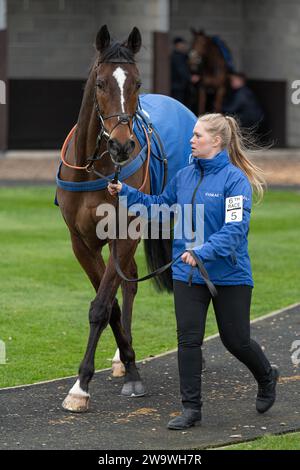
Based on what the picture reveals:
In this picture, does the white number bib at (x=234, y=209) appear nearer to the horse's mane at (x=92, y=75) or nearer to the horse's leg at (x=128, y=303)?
the horse's mane at (x=92, y=75)

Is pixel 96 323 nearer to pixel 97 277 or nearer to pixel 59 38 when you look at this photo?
pixel 97 277

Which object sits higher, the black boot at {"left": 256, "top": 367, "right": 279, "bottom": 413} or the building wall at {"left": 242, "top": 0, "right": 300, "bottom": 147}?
the black boot at {"left": 256, "top": 367, "right": 279, "bottom": 413}

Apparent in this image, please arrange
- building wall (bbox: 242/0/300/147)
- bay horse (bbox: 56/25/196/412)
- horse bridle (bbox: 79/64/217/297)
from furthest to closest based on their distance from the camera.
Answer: building wall (bbox: 242/0/300/147)
bay horse (bbox: 56/25/196/412)
horse bridle (bbox: 79/64/217/297)

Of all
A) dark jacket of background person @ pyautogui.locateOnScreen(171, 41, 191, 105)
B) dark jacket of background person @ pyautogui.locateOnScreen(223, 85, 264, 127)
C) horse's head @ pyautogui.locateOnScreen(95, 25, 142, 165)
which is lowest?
dark jacket of background person @ pyautogui.locateOnScreen(223, 85, 264, 127)

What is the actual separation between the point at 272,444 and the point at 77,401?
1.32 meters

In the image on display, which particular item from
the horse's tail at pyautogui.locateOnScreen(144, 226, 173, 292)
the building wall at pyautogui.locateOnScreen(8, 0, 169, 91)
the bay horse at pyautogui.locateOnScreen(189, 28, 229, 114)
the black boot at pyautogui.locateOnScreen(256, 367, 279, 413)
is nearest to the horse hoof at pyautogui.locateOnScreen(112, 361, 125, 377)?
the horse's tail at pyautogui.locateOnScreen(144, 226, 173, 292)

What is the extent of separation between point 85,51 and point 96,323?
19042mm

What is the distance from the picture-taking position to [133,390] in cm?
733

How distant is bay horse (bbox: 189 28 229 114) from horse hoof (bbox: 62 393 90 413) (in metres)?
17.5

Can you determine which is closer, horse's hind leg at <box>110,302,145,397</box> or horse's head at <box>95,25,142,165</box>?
horse's head at <box>95,25,142,165</box>

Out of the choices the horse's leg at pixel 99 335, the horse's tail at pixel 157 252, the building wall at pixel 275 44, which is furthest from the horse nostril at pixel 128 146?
the building wall at pixel 275 44

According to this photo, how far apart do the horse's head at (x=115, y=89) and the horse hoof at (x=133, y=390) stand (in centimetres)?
148

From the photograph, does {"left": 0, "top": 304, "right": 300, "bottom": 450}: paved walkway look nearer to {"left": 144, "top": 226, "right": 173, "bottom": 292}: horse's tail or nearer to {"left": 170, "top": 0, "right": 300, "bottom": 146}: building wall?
{"left": 144, "top": 226, "right": 173, "bottom": 292}: horse's tail

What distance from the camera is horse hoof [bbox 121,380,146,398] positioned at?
24.1 ft
